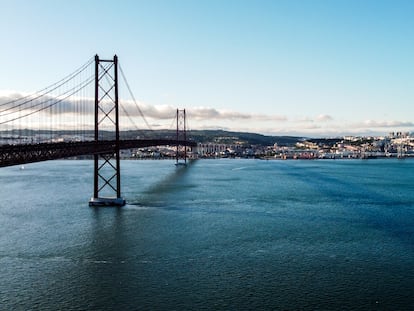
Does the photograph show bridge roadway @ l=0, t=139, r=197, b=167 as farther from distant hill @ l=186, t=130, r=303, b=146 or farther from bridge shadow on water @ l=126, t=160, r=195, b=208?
distant hill @ l=186, t=130, r=303, b=146

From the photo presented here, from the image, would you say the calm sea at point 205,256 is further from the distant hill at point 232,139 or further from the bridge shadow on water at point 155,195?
the distant hill at point 232,139

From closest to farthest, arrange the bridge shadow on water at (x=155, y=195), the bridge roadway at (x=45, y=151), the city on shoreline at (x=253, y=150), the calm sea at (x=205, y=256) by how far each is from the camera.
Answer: the calm sea at (x=205, y=256) → the bridge roadway at (x=45, y=151) → the bridge shadow on water at (x=155, y=195) → the city on shoreline at (x=253, y=150)

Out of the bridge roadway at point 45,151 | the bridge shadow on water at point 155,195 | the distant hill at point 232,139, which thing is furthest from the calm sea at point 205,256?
the distant hill at point 232,139

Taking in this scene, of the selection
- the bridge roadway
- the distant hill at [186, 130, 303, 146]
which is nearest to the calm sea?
the bridge roadway

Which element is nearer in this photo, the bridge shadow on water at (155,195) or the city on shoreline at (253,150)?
the bridge shadow on water at (155,195)

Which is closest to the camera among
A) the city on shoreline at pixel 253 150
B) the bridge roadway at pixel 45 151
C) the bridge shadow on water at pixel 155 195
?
the bridge roadway at pixel 45 151

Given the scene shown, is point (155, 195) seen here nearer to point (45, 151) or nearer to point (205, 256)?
point (45, 151)

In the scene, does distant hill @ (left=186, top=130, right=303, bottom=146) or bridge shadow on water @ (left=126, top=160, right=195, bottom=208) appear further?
distant hill @ (left=186, top=130, right=303, bottom=146)

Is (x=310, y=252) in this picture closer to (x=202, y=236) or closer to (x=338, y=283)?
(x=338, y=283)

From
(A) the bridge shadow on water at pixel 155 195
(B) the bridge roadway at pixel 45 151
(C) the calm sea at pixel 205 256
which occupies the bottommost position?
(C) the calm sea at pixel 205 256

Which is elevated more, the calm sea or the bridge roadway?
the bridge roadway
